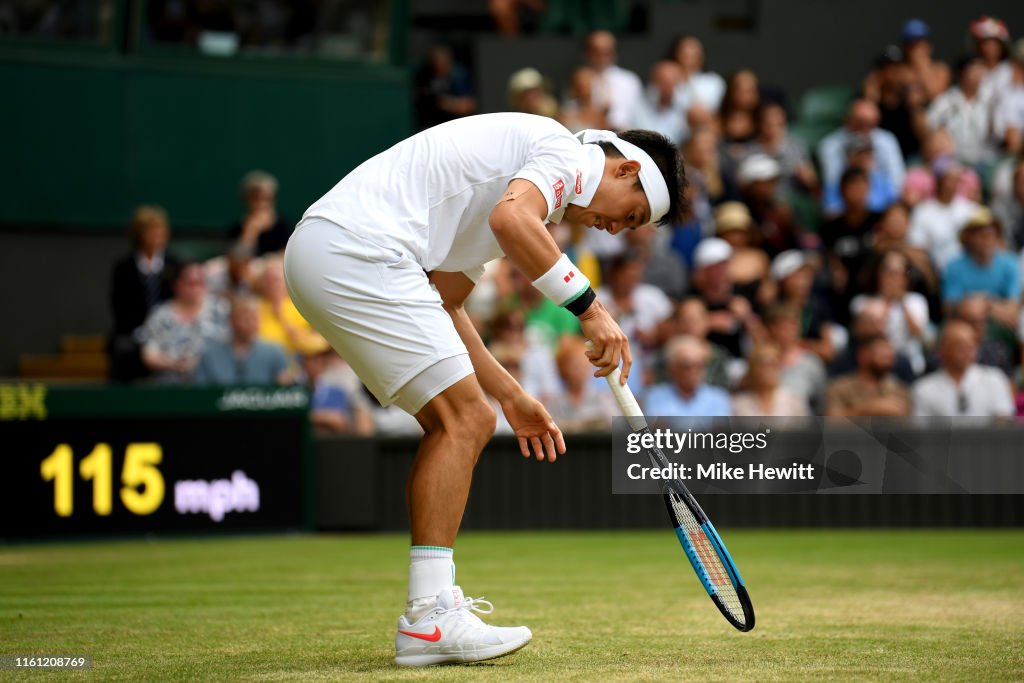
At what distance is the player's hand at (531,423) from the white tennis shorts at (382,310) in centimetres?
33

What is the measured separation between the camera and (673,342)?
1131 centimetres

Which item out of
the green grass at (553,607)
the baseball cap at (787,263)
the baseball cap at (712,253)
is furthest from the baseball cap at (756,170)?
the green grass at (553,607)

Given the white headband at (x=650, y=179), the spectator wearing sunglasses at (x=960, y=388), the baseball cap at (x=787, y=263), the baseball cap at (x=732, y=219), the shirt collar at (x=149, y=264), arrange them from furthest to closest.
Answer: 1. the baseball cap at (x=732, y=219)
2. the baseball cap at (x=787, y=263)
3. the shirt collar at (x=149, y=264)
4. the spectator wearing sunglasses at (x=960, y=388)
5. the white headband at (x=650, y=179)

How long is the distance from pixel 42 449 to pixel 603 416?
12.9ft

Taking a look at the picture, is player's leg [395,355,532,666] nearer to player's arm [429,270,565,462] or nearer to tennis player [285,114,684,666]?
tennis player [285,114,684,666]

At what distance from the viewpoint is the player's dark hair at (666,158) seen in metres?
5.30

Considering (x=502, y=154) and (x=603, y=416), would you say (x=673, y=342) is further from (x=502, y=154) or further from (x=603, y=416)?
(x=502, y=154)

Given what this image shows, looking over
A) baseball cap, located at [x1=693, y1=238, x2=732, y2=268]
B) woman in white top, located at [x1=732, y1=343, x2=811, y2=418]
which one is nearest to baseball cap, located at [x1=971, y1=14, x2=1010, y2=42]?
baseball cap, located at [x1=693, y1=238, x2=732, y2=268]

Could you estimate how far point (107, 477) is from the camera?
34.5 feet

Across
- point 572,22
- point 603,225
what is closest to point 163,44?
point 572,22

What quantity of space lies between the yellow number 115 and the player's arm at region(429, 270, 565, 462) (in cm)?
558

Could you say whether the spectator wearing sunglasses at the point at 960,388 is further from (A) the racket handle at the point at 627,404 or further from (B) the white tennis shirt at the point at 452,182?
(B) the white tennis shirt at the point at 452,182

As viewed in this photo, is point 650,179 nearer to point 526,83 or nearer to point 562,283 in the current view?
point 562,283

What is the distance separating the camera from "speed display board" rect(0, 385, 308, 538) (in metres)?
10.3
